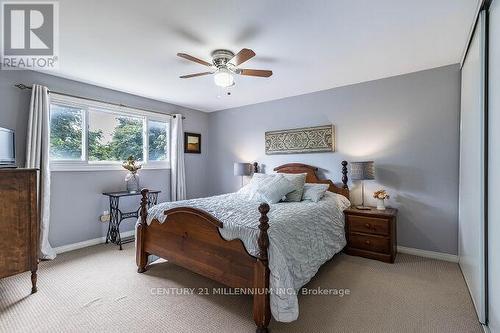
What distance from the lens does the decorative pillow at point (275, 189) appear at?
10.2 ft

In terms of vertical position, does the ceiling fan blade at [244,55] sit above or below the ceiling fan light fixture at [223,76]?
above

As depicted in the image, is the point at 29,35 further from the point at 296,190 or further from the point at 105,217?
the point at 296,190

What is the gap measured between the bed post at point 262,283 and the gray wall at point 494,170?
1.44 m

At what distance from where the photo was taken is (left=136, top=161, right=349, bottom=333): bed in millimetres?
1749

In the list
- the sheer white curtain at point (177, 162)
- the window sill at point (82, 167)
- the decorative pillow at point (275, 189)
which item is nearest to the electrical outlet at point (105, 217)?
the window sill at point (82, 167)

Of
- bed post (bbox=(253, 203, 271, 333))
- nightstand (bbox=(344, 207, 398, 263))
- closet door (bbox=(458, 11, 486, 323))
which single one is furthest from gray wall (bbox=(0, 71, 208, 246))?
closet door (bbox=(458, 11, 486, 323))

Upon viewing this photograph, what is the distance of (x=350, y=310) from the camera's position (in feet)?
6.63

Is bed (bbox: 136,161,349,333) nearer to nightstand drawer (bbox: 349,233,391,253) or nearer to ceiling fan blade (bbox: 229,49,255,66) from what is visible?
nightstand drawer (bbox: 349,233,391,253)

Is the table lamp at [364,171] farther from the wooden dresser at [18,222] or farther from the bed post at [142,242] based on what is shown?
the wooden dresser at [18,222]

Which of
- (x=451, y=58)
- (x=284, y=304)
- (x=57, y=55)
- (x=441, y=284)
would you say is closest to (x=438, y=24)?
(x=451, y=58)

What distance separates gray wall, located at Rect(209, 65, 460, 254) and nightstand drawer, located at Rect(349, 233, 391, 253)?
51 centimetres

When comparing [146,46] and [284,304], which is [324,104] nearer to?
[146,46]

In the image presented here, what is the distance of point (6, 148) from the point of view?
2477 mm


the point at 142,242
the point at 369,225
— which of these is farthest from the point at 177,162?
the point at 369,225
